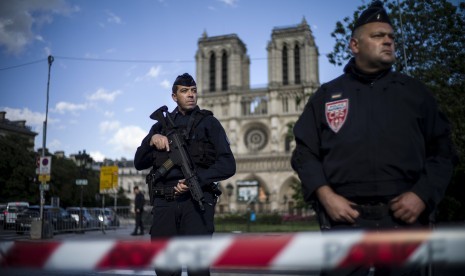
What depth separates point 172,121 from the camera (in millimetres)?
4082

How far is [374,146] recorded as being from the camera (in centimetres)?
232

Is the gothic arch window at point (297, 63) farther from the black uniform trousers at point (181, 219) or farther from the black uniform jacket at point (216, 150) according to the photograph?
the black uniform trousers at point (181, 219)

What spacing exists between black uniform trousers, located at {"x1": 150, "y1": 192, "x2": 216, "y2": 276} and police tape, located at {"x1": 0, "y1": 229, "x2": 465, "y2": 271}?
1.85 m

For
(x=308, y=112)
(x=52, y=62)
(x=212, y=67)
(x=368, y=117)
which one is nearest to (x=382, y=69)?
(x=368, y=117)

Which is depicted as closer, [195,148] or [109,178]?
[195,148]

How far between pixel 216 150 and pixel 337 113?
5.67 feet

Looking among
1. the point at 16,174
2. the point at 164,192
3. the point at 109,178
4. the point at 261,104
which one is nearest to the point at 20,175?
the point at 16,174

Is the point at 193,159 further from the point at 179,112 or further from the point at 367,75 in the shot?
the point at 367,75

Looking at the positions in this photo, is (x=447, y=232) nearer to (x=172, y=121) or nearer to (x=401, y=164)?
(x=401, y=164)

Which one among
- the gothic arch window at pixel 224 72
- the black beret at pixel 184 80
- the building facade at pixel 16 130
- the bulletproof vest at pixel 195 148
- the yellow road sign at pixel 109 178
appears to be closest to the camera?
the bulletproof vest at pixel 195 148

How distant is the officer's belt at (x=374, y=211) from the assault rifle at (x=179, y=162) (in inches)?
64.8

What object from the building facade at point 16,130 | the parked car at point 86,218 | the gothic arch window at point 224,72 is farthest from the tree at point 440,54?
the gothic arch window at point 224,72

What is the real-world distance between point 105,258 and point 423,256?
1265 mm

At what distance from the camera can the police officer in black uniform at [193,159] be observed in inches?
147
